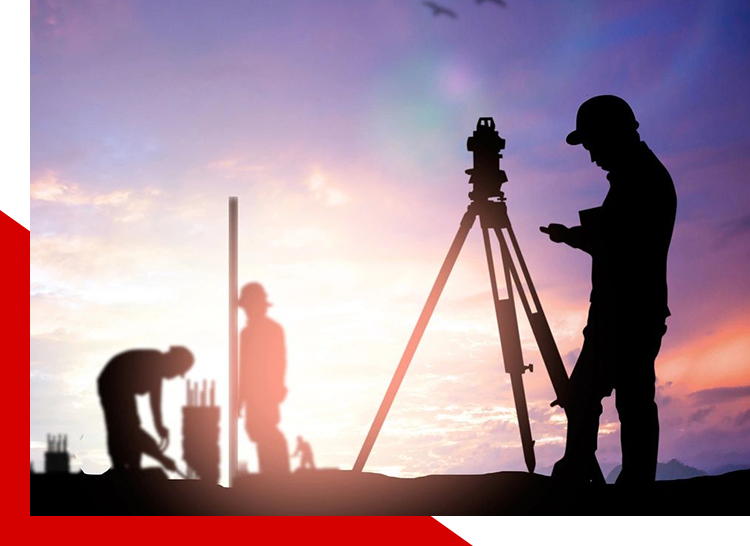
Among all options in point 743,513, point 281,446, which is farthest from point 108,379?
point 743,513

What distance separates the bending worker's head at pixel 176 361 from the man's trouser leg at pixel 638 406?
3874 millimetres

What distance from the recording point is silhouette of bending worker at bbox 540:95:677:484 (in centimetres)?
582

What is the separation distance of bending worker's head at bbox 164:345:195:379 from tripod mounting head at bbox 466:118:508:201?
307cm

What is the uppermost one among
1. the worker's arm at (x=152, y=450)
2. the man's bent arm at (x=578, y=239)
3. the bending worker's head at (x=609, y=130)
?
the bending worker's head at (x=609, y=130)

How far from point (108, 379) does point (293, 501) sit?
2082 mm

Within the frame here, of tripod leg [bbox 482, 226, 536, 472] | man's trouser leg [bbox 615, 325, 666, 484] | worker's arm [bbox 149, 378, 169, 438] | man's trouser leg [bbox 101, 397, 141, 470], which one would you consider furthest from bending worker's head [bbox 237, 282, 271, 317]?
man's trouser leg [bbox 615, 325, 666, 484]

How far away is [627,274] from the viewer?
5914 millimetres

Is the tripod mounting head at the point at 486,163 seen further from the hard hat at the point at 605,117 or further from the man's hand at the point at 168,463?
the man's hand at the point at 168,463

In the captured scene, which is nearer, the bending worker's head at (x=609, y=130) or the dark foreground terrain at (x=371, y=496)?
the dark foreground terrain at (x=371, y=496)

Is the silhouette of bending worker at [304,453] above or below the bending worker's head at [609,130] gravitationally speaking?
below

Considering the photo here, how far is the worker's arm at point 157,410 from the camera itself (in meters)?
7.07

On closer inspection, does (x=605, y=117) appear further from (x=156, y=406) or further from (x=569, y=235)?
(x=156, y=406)

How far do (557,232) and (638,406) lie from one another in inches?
57.5

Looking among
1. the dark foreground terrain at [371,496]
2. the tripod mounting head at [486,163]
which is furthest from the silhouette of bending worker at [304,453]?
the tripod mounting head at [486,163]
